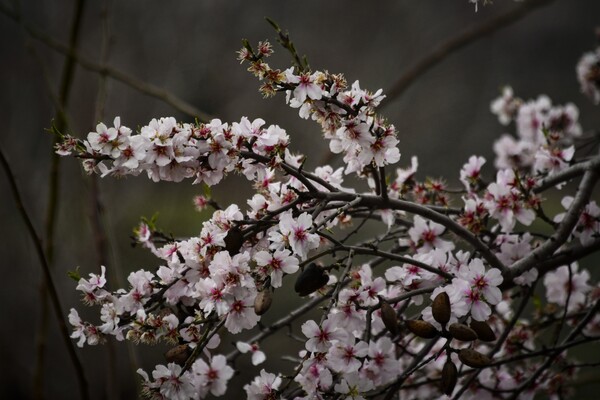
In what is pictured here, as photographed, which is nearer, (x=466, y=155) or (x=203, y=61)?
(x=203, y=61)

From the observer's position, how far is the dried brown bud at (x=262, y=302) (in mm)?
863

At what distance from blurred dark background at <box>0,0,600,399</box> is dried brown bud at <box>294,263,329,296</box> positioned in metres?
0.60

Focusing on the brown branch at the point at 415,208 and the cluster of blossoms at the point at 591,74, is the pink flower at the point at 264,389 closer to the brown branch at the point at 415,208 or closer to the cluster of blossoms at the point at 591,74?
the brown branch at the point at 415,208

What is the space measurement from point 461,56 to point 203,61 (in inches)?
101

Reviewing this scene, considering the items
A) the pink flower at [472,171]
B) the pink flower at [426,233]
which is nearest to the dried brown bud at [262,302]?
the pink flower at [426,233]

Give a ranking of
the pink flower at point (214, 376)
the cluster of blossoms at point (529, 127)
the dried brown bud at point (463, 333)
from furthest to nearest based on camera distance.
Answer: the cluster of blossoms at point (529, 127) < the pink flower at point (214, 376) < the dried brown bud at point (463, 333)

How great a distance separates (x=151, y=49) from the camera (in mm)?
2783

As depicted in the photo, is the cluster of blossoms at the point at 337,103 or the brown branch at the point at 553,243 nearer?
the cluster of blossoms at the point at 337,103

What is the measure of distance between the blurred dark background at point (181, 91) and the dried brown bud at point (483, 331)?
2.58 ft

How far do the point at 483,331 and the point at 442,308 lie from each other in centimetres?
8

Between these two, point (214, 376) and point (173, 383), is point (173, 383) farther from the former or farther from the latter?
point (214, 376)

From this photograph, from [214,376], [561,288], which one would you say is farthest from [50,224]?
[561,288]

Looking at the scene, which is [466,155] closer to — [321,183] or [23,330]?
[23,330]

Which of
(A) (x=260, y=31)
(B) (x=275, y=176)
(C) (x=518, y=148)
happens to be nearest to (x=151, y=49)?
(A) (x=260, y=31)
